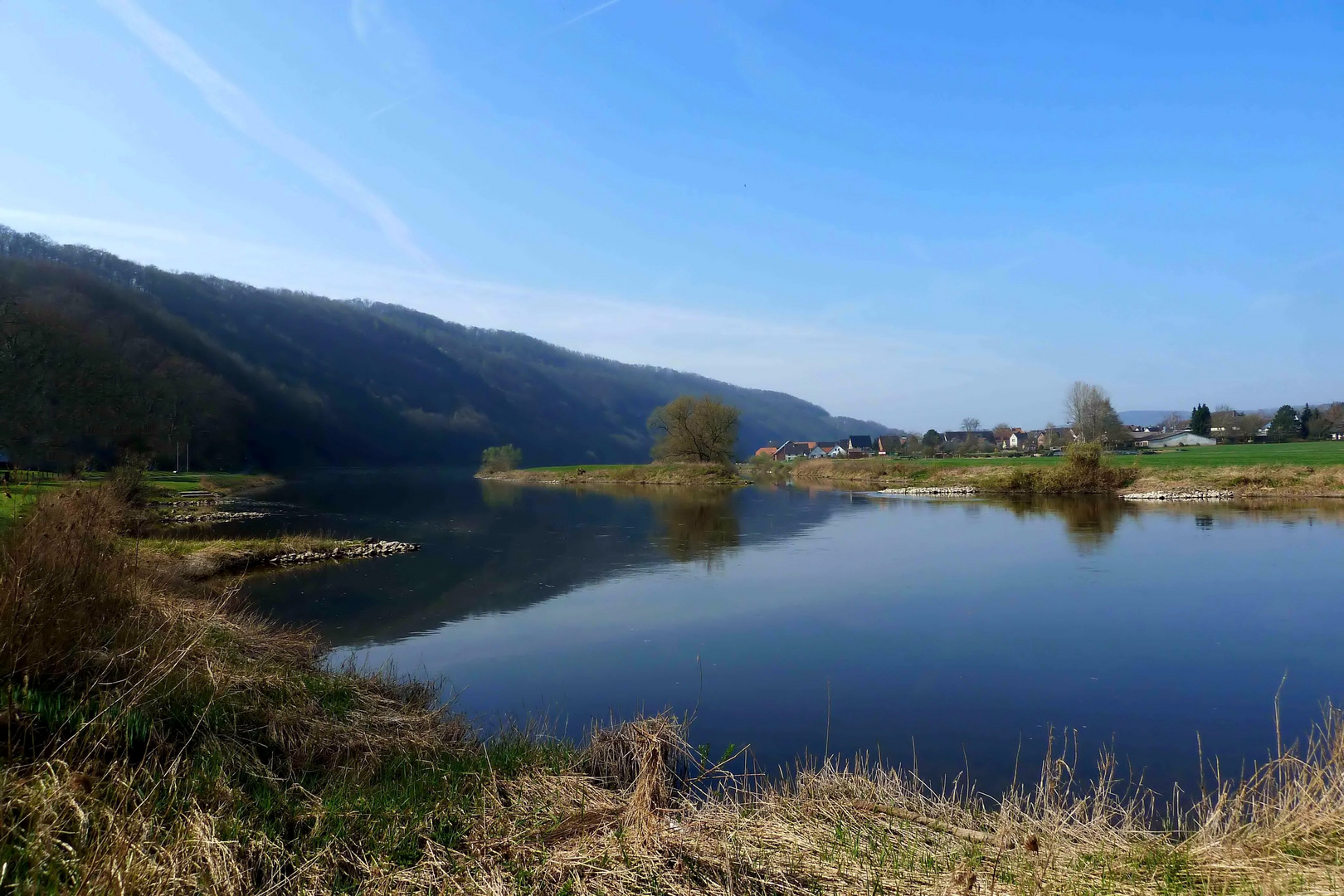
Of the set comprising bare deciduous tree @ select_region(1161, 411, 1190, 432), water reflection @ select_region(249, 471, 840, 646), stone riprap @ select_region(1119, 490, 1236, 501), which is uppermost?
bare deciduous tree @ select_region(1161, 411, 1190, 432)

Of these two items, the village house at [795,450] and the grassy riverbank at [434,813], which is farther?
the village house at [795,450]

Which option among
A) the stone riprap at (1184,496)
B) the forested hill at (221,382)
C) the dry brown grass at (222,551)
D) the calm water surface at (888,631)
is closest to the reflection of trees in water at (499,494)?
the calm water surface at (888,631)

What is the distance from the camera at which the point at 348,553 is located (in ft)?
74.2

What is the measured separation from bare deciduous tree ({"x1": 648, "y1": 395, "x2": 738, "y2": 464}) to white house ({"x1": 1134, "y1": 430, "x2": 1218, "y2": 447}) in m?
52.5

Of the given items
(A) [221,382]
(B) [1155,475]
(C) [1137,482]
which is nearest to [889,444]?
(B) [1155,475]

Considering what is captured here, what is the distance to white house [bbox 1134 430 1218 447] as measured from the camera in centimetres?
8706

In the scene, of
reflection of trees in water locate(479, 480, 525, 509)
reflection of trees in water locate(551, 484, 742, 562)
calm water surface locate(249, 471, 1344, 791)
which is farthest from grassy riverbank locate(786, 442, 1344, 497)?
reflection of trees in water locate(479, 480, 525, 509)

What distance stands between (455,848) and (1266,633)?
1442cm

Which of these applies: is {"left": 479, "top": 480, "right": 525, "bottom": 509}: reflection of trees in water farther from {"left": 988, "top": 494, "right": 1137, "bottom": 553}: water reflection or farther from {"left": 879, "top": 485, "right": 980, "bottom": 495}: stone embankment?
{"left": 988, "top": 494, "right": 1137, "bottom": 553}: water reflection

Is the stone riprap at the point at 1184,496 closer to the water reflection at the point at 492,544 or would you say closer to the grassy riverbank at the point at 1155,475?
the grassy riverbank at the point at 1155,475

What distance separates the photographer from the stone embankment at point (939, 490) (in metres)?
48.8

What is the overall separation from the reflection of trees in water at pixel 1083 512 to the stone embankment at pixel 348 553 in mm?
21142

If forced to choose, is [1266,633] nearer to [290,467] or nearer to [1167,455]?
[1167,455]

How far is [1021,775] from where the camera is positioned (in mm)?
7535
